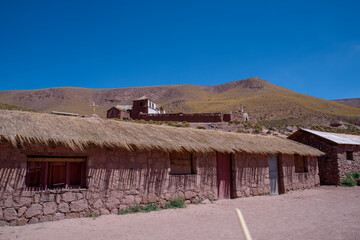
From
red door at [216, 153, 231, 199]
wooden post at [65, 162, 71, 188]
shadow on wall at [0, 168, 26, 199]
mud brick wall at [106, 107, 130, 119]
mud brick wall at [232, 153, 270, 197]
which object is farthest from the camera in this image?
mud brick wall at [106, 107, 130, 119]

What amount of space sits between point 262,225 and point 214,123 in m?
25.4

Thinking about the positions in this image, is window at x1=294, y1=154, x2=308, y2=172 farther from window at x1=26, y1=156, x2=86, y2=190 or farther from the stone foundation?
window at x1=26, y1=156, x2=86, y2=190

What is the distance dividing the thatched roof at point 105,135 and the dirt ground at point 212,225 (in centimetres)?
199

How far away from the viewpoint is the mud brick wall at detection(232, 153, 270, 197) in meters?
11.4

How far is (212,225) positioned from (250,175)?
17.8ft

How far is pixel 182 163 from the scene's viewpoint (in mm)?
10109

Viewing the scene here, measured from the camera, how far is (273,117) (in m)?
57.1

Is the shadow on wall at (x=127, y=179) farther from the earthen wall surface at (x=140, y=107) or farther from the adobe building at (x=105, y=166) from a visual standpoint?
the earthen wall surface at (x=140, y=107)

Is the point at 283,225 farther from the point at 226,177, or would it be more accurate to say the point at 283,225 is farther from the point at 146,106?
the point at 146,106

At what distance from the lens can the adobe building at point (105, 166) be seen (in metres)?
6.95

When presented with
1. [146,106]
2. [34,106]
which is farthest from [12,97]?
[146,106]

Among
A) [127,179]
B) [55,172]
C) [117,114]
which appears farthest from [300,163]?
[117,114]

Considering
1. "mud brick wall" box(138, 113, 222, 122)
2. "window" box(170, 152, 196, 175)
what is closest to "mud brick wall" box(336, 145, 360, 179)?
"window" box(170, 152, 196, 175)

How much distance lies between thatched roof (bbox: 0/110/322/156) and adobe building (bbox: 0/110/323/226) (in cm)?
2
